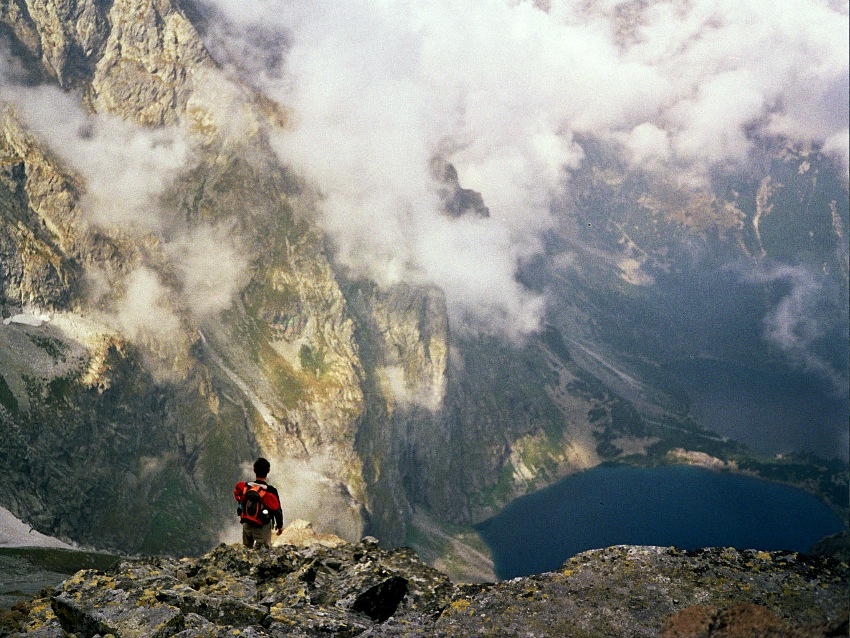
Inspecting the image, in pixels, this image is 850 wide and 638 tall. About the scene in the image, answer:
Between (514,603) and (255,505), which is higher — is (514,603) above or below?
below

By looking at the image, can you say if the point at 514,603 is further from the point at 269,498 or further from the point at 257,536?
the point at 257,536

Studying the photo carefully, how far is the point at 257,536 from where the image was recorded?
3159cm

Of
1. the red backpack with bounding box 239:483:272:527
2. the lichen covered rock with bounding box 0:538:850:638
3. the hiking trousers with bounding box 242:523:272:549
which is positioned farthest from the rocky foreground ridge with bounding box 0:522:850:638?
the hiking trousers with bounding box 242:523:272:549

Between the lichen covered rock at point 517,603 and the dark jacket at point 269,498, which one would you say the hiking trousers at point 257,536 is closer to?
the dark jacket at point 269,498

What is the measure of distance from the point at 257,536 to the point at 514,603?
58.3 feet

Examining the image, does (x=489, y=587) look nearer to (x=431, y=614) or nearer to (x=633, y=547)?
(x=431, y=614)

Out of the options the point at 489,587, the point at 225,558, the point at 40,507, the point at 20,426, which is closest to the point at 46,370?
the point at 20,426

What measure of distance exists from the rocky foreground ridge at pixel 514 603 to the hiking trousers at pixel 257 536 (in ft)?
21.5

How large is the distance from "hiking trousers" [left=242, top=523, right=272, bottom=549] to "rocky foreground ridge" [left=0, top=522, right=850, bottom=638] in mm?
6567

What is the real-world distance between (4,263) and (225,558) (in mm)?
214619

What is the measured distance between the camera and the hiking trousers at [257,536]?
31.5 m

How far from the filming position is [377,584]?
23703mm

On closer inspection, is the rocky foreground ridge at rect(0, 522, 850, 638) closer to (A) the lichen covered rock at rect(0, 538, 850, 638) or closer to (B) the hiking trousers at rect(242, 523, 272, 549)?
(A) the lichen covered rock at rect(0, 538, 850, 638)

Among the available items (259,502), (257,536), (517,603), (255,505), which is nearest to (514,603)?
(517,603)
